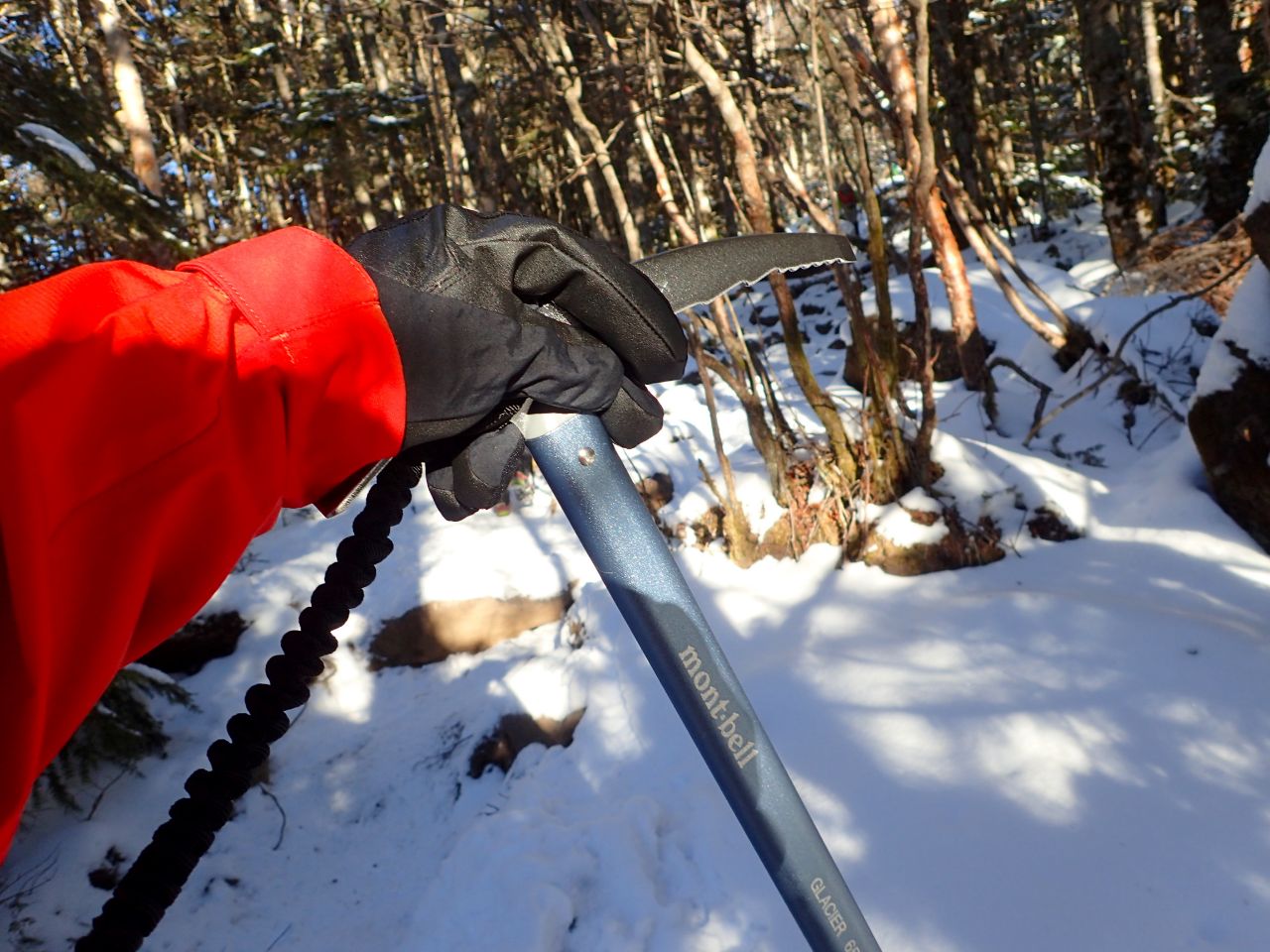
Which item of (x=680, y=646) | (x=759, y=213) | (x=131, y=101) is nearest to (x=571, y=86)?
(x=759, y=213)

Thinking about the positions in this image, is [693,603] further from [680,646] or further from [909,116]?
[909,116]

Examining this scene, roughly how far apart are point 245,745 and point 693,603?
21.4 inches

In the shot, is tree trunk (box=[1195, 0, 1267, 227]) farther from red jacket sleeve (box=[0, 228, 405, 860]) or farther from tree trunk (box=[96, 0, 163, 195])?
tree trunk (box=[96, 0, 163, 195])

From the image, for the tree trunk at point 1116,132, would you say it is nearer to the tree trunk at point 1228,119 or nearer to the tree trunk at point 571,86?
the tree trunk at point 1228,119

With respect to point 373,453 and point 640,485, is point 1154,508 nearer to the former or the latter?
point 640,485

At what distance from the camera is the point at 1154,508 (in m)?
3.62

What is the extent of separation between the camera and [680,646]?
1.02 meters

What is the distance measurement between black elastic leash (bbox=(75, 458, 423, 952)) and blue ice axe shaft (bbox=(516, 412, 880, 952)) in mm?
213

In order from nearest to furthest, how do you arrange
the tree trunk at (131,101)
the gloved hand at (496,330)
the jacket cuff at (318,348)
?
1. the jacket cuff at (318,348)
2. the gloved hand at (496,330)
3. the tree trunk at (131,101)

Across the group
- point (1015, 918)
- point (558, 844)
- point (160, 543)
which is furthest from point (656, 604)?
point (558, 844)

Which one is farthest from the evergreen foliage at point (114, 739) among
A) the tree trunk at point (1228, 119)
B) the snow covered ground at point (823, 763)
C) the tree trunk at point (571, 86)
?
the tree trunk at point (1228, 119)

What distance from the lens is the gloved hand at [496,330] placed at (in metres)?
0.92

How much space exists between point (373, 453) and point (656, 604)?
0.37 meters

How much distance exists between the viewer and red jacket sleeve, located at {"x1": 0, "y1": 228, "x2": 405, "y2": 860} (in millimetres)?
600
